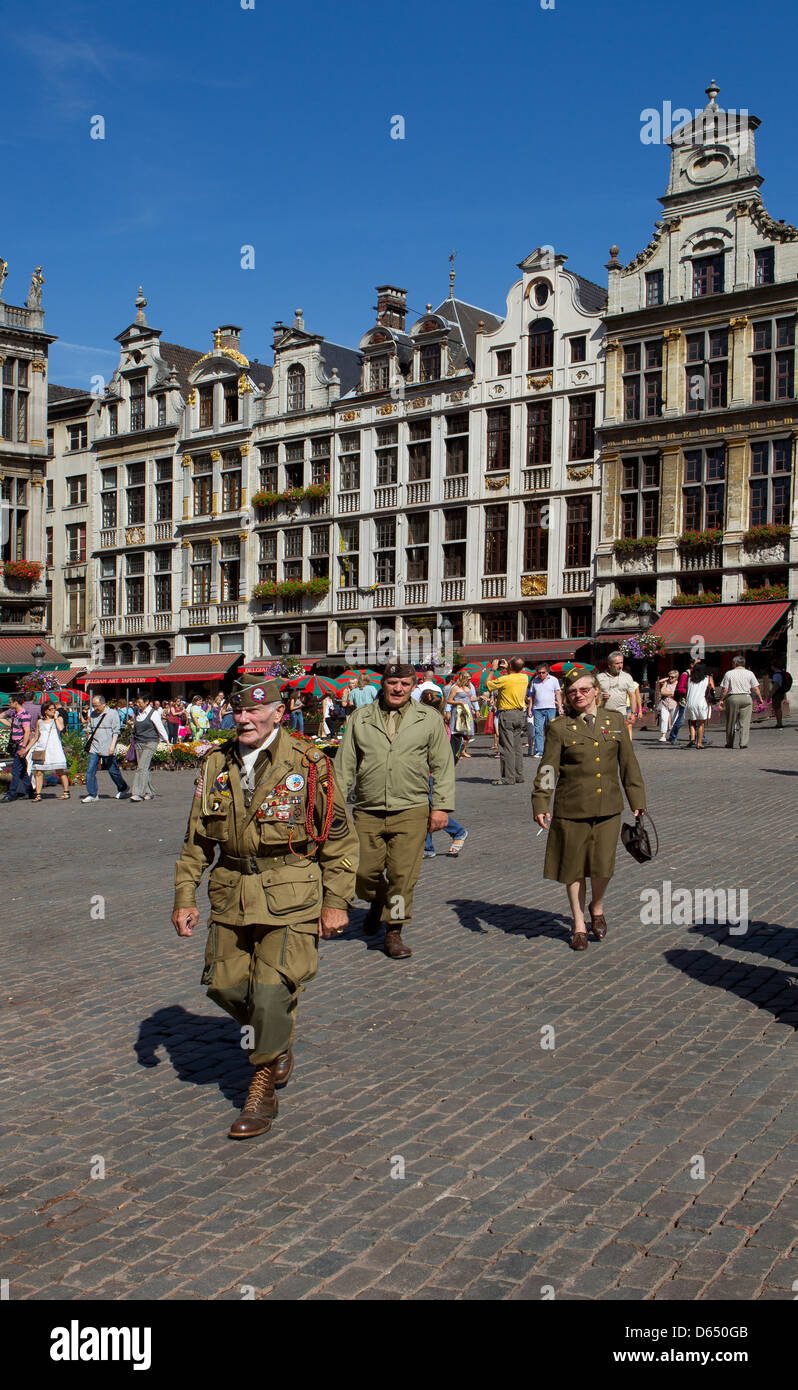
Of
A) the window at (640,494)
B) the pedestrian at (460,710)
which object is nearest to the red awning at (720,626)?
the window at (640,494)

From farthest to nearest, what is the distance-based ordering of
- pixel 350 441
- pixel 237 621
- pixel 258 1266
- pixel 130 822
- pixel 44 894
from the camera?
pixel 237 621
pixel 350 441
pixel 130 822
pixel 44 894
pixel 258 1266

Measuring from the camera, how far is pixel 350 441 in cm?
4681

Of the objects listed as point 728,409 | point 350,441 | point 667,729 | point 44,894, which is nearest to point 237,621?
point 350,441

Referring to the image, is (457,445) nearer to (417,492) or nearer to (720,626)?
(417,492)

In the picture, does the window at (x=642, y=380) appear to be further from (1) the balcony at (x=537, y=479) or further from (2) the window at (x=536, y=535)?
(2) the window at (x=536, y=535)

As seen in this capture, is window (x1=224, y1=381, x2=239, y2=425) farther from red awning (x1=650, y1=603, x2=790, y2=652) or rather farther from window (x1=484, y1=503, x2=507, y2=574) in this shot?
red awning (x1=650, y1=603, x2=790, y2=652)

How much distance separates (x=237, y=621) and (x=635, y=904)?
137ft

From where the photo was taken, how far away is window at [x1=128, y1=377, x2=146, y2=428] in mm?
55062

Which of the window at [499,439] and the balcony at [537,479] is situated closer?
the balcony at [537,479]

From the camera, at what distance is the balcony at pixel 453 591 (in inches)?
1705

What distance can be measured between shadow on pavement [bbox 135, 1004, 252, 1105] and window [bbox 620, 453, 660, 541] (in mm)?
33993

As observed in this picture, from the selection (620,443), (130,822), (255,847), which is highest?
(620,443)

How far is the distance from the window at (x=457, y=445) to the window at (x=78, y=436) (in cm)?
2084
